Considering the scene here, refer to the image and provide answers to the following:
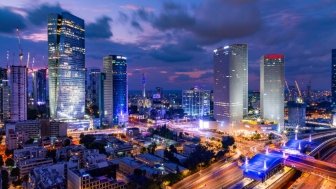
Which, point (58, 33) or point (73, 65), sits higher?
point (58, 33)

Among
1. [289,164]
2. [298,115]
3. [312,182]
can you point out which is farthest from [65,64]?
[298,115]

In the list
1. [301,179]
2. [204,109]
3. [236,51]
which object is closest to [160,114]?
[204,109]

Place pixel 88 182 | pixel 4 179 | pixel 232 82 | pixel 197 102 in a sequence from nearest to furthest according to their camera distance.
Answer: pixel 88 182 < pixel 4 179 < pixel 232 82 < pixel 197 102

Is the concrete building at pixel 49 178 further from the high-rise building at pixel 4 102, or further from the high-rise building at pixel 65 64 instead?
the high-rise building at pixel 4 102

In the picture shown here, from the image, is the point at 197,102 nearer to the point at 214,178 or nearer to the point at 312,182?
the point at 214,178

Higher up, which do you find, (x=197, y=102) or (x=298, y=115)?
(x=197, y=102)

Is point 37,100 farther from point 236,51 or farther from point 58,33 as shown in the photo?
point 236,51

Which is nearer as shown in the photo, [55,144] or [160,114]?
[55,144]
